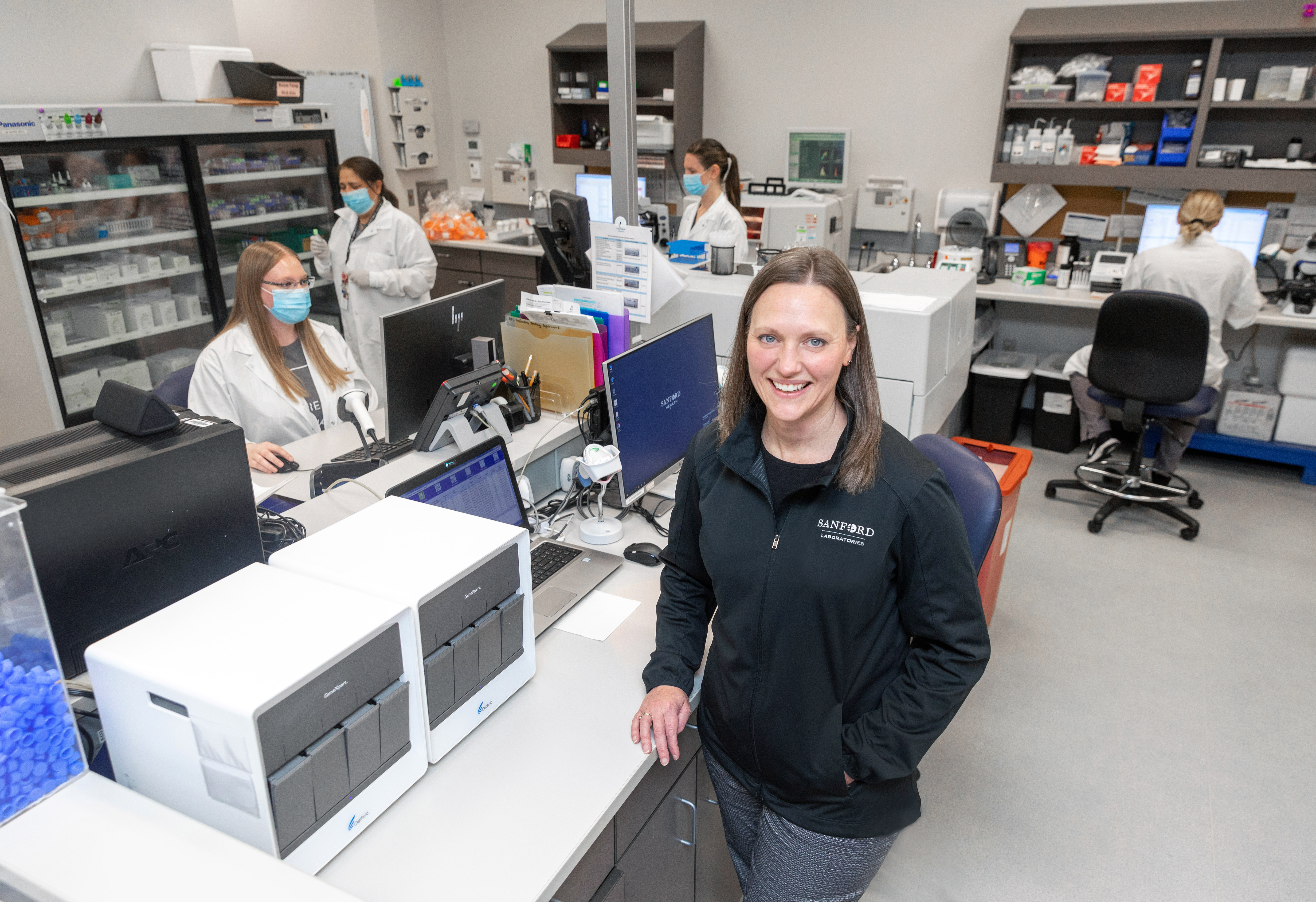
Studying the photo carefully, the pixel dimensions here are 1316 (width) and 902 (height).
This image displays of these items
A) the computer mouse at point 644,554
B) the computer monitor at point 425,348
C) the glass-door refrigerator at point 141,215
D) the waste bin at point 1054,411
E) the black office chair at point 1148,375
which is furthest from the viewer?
the waste bin at point 1054,411

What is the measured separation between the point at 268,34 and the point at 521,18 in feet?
5.40

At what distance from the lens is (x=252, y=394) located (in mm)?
2590

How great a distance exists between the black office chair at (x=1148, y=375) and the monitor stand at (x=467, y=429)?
2615mm

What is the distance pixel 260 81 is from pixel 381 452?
2.78m

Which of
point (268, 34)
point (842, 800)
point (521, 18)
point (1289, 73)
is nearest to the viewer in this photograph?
point (842, 800)

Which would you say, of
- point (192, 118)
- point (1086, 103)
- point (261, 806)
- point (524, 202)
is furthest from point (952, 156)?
point (261, 806)

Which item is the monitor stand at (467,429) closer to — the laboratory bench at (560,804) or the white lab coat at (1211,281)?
the laboratory bench at (560,804)

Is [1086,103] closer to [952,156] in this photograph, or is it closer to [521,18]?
[952,156]

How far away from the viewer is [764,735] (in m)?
1.28

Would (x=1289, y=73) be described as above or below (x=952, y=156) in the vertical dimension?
above

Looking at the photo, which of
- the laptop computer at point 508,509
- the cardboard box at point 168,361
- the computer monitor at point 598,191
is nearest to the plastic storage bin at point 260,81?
the cardboard box at point 168,361

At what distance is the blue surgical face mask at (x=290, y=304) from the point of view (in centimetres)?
253

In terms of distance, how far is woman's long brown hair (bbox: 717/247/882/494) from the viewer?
1188mm

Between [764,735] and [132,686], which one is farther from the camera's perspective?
[764,735]
